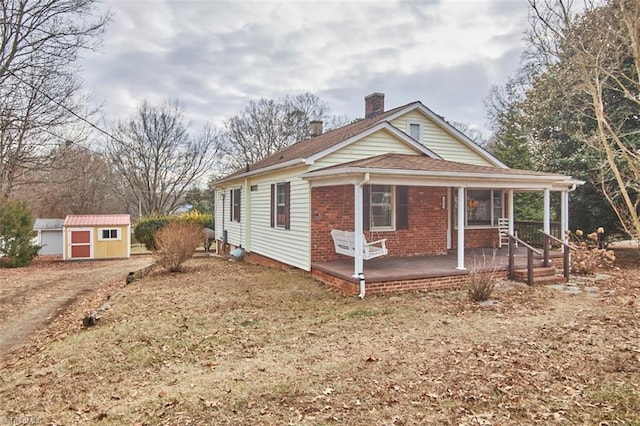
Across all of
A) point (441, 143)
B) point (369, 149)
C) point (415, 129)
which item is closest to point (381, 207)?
point (369, 149)

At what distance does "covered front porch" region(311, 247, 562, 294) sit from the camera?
26.2 ft

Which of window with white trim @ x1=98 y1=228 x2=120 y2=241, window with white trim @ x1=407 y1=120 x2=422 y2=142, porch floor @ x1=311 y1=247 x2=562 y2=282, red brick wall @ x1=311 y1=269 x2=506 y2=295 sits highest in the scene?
window with white trim @ x1=407 y1=120 x2=422 y2=142

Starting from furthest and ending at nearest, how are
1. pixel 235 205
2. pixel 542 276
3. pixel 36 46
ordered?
pixel 235 205 → pixel 36 46 → pixel 542 276

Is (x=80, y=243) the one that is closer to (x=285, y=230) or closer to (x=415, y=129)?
(x=285, y=230)

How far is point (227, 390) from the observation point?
156 inches

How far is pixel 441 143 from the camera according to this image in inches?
496

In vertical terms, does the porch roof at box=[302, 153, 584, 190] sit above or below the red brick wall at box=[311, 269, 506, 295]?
above

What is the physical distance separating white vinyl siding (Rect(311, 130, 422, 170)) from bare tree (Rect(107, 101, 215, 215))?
874 inches

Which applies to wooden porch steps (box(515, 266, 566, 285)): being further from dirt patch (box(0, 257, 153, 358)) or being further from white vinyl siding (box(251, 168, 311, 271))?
dirt patch (box(0, 257, 153, 358))

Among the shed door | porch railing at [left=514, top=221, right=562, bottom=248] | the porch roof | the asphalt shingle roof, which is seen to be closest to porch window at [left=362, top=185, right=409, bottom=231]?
the porch roof

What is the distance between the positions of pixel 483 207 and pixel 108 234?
53.5ft

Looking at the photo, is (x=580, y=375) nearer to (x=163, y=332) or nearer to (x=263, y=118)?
(x=163, y=332)

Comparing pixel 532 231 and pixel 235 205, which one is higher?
pixel 235 205

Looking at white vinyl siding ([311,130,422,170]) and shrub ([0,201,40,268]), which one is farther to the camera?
shrub ([0,201,40,268])
